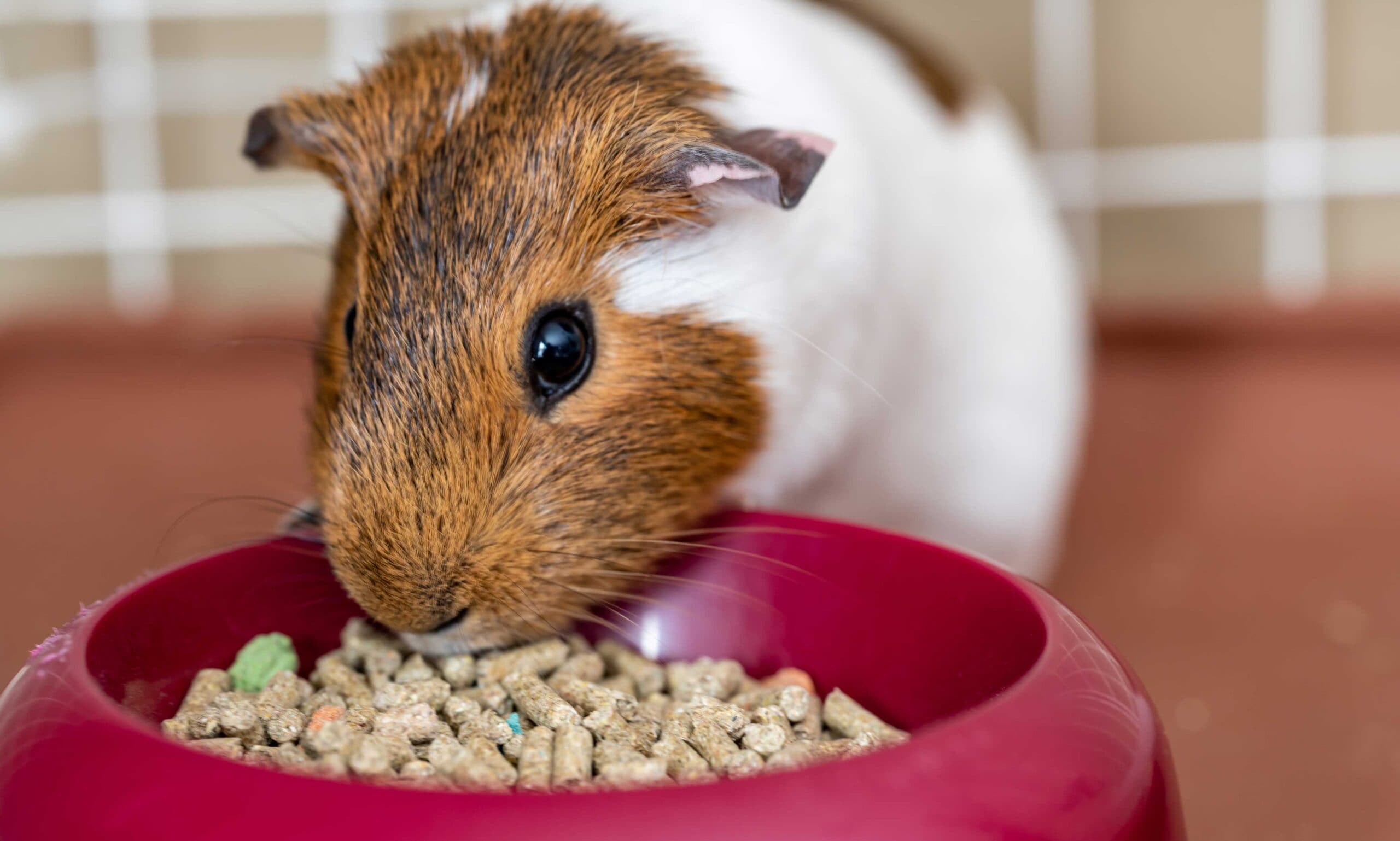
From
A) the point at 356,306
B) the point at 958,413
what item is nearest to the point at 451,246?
the point at 356,306

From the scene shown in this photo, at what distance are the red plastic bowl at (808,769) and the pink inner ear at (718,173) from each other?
244 mm

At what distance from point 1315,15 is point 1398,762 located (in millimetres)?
1539

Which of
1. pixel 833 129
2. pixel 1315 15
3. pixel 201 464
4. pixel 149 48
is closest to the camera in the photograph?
pixel 833 129

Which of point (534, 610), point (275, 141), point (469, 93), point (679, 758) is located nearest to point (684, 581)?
point (534, 610)

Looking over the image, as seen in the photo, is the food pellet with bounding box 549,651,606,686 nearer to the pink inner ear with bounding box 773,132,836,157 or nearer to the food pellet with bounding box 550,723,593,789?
the food pellet with bounding box 550,723,593,789

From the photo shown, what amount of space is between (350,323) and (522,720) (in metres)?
0.35

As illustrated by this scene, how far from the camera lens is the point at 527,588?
2.64 feet

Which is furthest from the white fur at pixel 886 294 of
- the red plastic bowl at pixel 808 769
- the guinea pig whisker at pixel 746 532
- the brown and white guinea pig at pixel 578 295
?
the red plastic bowl at pixel 808 769

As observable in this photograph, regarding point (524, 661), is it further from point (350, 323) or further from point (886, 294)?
point (886, 294)

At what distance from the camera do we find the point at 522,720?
2.50ft

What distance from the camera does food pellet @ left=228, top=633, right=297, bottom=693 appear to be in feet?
2.60

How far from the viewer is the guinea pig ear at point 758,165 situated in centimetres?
85

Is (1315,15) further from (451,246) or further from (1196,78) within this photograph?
(451,246)

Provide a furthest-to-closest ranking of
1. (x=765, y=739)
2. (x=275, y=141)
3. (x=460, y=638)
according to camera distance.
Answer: (x=275, y=141)
(x=460, y=638)
(x=765, y=739)
